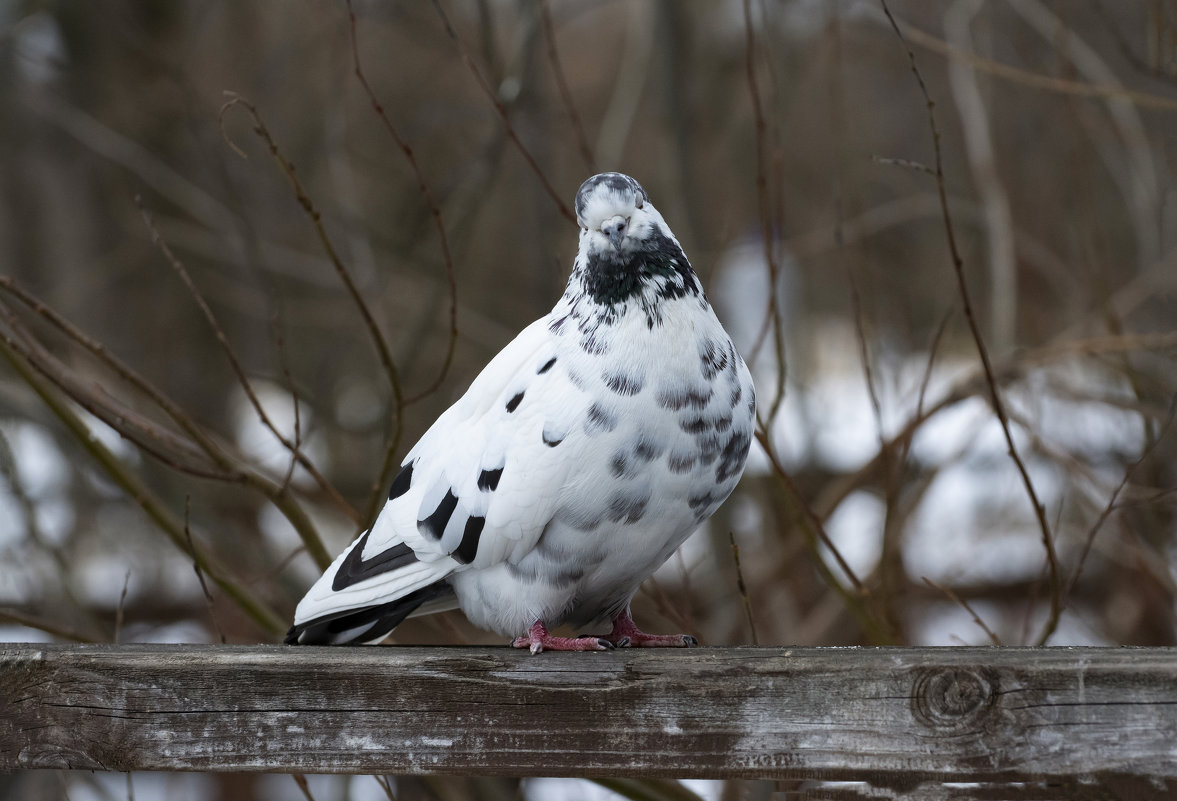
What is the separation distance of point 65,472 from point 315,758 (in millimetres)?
3130

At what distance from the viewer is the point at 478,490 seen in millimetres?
1888

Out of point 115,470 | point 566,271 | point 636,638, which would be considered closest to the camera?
point 636,638

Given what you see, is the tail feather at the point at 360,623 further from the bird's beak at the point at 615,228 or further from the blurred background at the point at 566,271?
the bird's beak at the point at 615,228

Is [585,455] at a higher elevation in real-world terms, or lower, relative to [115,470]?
lower

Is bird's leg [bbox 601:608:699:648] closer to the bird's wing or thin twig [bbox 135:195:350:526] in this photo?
the bird's wing

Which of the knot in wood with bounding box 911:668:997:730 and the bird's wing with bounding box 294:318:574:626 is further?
the bird's wing with bounding box 294:318:574:626

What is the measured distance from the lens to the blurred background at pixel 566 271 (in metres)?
3.05

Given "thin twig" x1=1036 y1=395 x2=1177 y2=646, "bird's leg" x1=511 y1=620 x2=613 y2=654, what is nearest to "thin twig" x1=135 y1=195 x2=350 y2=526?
"bird's leg" x1=511 y1=620 x2=613 y2=654

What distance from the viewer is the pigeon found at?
1786 mm

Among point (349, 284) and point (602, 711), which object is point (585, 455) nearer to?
point (602, 711)

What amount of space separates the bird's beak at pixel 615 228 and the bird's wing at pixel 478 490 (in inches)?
8.6

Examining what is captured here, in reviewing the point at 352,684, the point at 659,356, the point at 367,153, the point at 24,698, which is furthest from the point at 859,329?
the point at 367,153

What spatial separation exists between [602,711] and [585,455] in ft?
1.32

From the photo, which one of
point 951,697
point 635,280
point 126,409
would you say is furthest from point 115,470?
point 951,697
